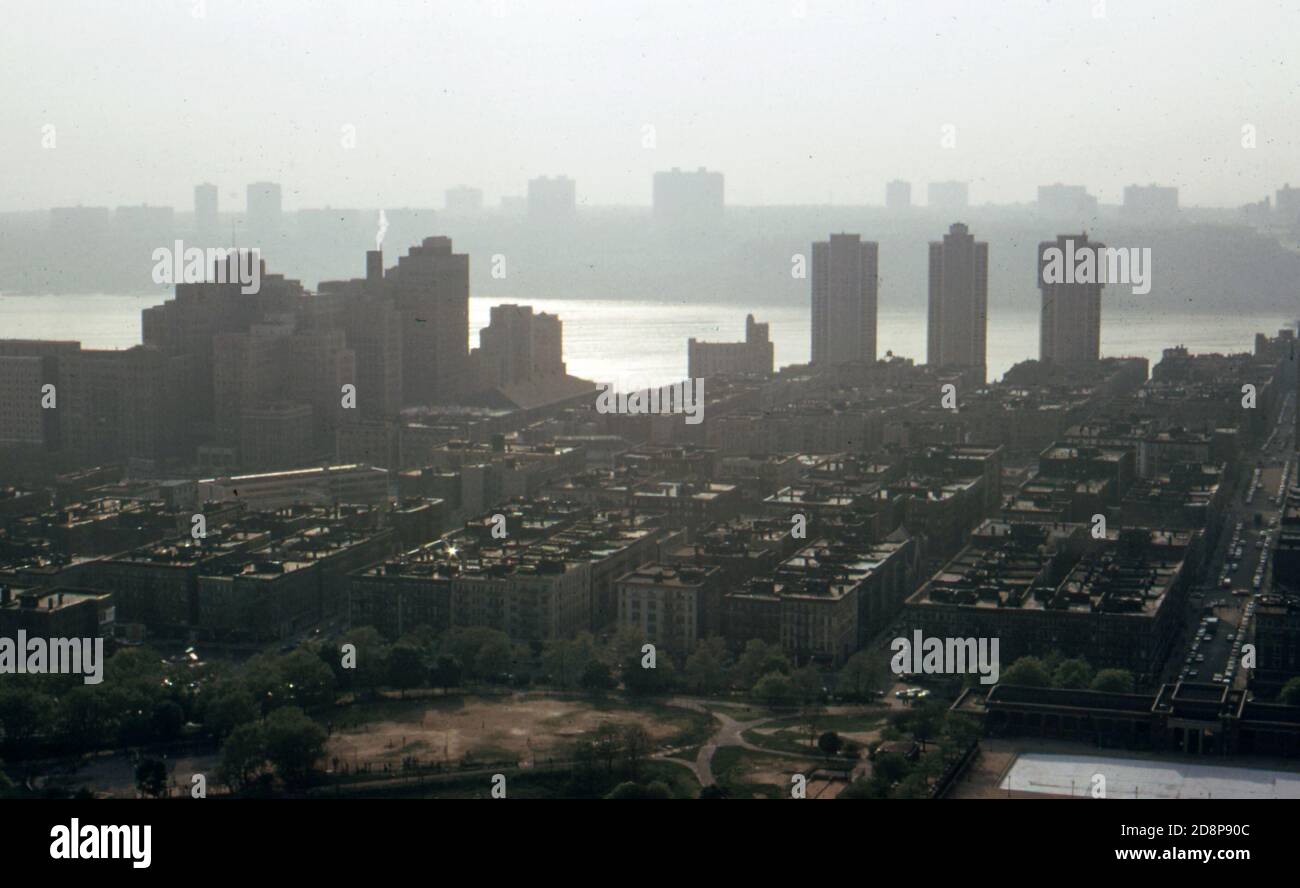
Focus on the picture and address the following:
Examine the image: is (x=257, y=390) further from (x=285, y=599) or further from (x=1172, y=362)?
(x=1172, y=362)

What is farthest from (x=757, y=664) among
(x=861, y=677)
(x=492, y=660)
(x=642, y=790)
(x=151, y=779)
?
(x=151, y=779)

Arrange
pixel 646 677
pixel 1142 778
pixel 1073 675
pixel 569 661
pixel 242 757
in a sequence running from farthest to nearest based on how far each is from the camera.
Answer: pixel 569 661, pixel 646 677, pixel 1073 675, pixel 242 757, pixel 1142 778

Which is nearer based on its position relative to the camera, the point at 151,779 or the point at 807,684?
the point at 151,779

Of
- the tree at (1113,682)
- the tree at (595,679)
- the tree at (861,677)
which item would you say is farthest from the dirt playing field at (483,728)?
the tree at (1113,682)

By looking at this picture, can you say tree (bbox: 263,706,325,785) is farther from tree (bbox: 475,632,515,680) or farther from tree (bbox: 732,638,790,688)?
tree (bbox: 732,638,790,688)

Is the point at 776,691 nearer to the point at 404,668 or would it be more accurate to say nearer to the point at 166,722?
the point at 404,668

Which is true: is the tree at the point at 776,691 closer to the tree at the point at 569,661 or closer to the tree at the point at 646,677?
the tree at the point at 646,677

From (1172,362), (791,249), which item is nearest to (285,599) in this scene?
(1172,362)
